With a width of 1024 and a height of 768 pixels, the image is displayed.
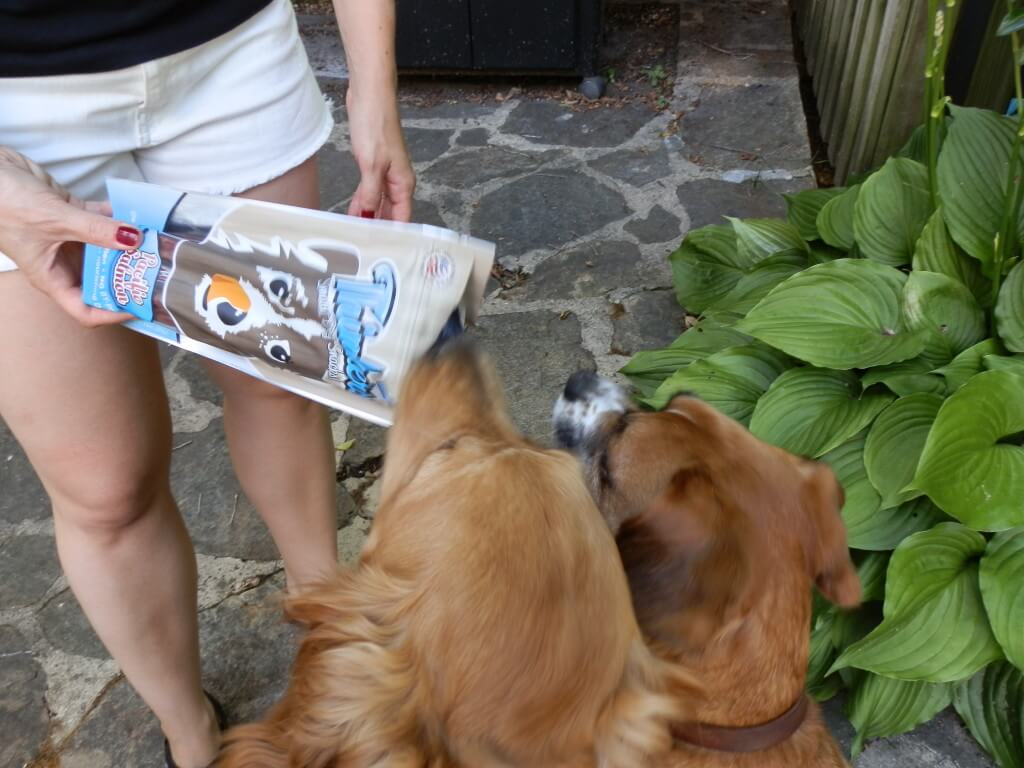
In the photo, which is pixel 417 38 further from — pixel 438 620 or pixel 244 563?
pixel 438 620

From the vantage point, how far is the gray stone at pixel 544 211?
15.8ft

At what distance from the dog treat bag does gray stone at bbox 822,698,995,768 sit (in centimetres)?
191

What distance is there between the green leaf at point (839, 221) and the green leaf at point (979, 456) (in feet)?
3.54

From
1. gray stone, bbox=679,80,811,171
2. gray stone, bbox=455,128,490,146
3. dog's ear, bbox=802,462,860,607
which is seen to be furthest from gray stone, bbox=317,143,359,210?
dog's ear, bbox=802,462,860,607

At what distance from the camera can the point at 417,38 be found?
6012mm

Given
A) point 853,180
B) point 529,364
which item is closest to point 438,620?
point 529,364

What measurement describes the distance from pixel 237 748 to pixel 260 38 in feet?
4.65

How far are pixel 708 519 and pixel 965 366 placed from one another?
136 centimetres

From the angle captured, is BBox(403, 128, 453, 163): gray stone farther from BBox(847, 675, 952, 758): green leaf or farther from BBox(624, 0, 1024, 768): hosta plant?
BBox(847, 675, 952, 758): green leaf

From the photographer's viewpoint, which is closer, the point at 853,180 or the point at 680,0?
the point at 853,180

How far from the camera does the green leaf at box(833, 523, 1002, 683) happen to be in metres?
2.40

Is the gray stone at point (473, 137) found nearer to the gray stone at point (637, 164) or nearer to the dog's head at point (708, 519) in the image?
the gray stone at point (637, 164)

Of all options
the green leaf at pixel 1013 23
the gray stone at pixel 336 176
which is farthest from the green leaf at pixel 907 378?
the gray stone at pixel 336 176

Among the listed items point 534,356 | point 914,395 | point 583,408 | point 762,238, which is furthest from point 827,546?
point 534,356
